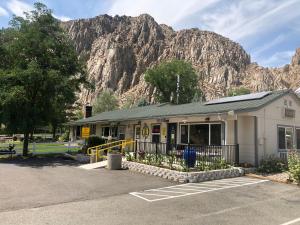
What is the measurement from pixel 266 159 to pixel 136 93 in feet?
368

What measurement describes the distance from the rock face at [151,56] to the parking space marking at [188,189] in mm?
109561

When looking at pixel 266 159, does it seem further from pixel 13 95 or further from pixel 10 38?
pixel 10 38

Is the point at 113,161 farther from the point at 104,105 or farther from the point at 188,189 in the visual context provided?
the point at 104,105

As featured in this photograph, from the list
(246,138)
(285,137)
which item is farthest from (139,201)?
(285,137)

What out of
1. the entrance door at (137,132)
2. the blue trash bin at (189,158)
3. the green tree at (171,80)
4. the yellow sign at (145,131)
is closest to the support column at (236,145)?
the blue trash bin at (189,158)

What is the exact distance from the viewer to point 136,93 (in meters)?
127

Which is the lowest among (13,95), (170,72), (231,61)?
(13,95)

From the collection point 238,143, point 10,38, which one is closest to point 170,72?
point 10,38

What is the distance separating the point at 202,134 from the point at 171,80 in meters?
49.3

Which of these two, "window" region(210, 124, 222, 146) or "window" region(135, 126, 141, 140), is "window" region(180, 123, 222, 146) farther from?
"window" region(135, 126, 141, 140)

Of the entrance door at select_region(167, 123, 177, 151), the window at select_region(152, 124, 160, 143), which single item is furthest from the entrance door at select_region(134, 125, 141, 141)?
the entrance door at select_region(167, 123, 177, 151)

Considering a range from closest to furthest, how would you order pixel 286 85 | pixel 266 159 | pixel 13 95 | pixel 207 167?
1. pixel 207 167
2. pixel 266 159
3. pixel 13 95
4. pixel 286 85

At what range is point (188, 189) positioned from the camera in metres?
11.1

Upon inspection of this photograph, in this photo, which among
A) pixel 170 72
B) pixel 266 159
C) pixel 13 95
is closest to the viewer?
pixel 266 159
